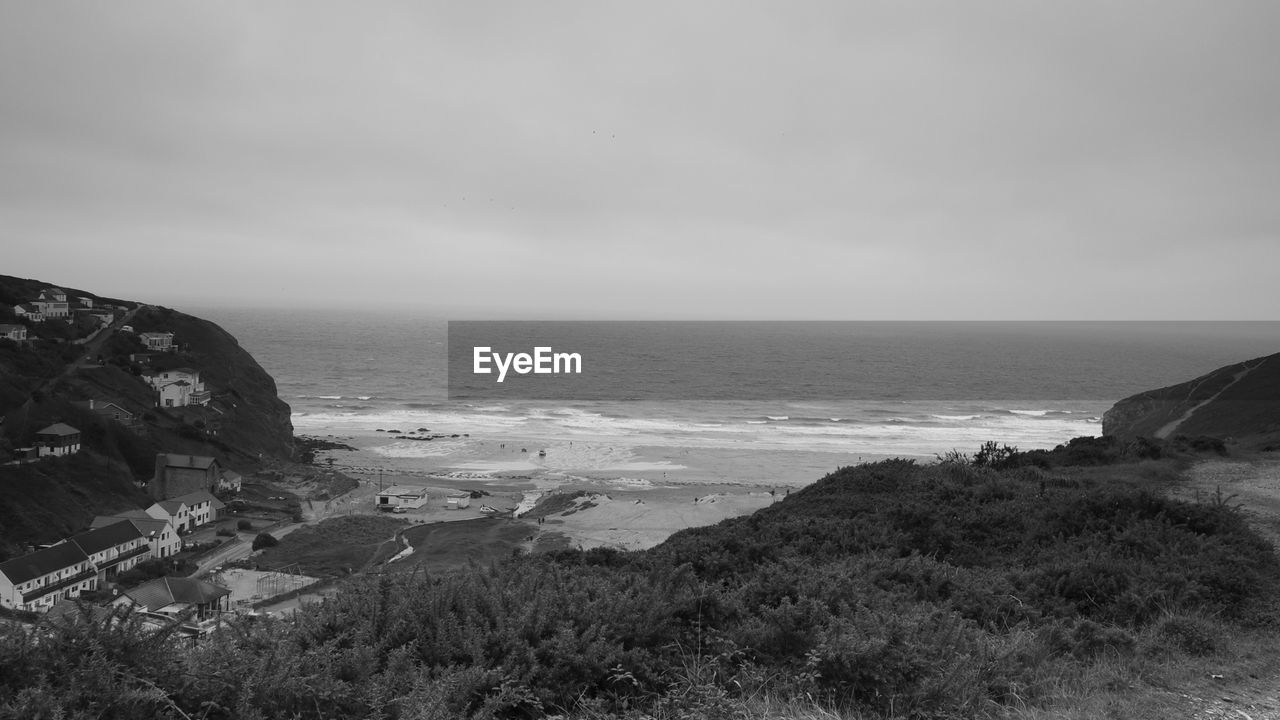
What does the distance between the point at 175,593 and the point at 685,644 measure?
64.9ft

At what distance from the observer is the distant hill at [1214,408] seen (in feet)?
97.0

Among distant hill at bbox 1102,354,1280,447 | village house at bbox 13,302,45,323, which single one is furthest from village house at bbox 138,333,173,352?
distant hill at bbox 1102,354,1280,447

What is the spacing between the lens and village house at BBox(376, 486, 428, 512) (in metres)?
34.3

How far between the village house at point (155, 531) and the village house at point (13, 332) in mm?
26838

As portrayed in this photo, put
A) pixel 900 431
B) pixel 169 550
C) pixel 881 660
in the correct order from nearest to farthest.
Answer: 1. pixel 881 660
2. pixel 169 550
3. pixel 900 431

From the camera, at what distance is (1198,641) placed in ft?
19.4

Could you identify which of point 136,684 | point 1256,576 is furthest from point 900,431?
point 136,684

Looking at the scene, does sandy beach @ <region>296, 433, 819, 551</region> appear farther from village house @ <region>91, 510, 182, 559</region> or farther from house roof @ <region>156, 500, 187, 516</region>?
village house @ <region>91, 510, 182, 559</region>

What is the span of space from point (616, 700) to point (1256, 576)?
27.2 ft

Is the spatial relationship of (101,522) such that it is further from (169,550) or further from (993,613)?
(993,613)

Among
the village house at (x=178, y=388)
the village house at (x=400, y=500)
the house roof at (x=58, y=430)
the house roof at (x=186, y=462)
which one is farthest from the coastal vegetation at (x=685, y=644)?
the village house at (x=178, y=388)

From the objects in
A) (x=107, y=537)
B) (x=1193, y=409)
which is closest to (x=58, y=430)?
(x=107, y=537)

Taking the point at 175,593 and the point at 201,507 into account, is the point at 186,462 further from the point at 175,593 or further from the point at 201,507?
the point at 175,593

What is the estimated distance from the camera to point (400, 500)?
34.7 meters
